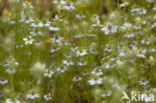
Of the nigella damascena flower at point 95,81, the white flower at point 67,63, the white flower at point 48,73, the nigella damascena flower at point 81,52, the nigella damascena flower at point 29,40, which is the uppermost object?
the nigella damascena flower at point 29,40

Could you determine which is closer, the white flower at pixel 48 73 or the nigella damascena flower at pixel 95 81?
the nigella damascena flower at pixel 95 81

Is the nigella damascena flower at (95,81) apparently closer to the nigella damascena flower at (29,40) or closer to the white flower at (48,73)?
the white flower at (48,73)

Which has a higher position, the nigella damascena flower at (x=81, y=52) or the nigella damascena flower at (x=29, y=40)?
the nigella damascena flower at (x=29, y=40)

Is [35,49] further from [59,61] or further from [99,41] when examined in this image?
[99,41]

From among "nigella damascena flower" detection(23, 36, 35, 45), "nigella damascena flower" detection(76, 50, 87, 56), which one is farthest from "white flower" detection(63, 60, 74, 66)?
"nigella damascena flower" detection(23, 36, 35, 45)

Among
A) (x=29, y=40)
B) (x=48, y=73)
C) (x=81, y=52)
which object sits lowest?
(x=48, y=73)

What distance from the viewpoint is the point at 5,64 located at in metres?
1.87

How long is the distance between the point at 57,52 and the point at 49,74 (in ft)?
0.93

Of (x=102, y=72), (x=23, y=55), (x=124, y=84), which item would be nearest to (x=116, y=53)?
(x=102, y=72)

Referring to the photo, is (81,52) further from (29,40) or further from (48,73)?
(29,40)

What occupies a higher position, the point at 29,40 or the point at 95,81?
the point at 29,40

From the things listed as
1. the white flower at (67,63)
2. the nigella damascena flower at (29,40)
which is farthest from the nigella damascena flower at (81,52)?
the nigella damascena flower at (29,40)

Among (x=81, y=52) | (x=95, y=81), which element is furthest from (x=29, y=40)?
(x=95, y=81)

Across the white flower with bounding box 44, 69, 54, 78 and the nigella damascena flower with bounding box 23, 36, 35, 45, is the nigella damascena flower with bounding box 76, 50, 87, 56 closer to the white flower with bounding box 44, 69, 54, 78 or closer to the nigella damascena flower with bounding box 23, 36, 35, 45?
the white flower with bounding box 44, 69, 54, 78
